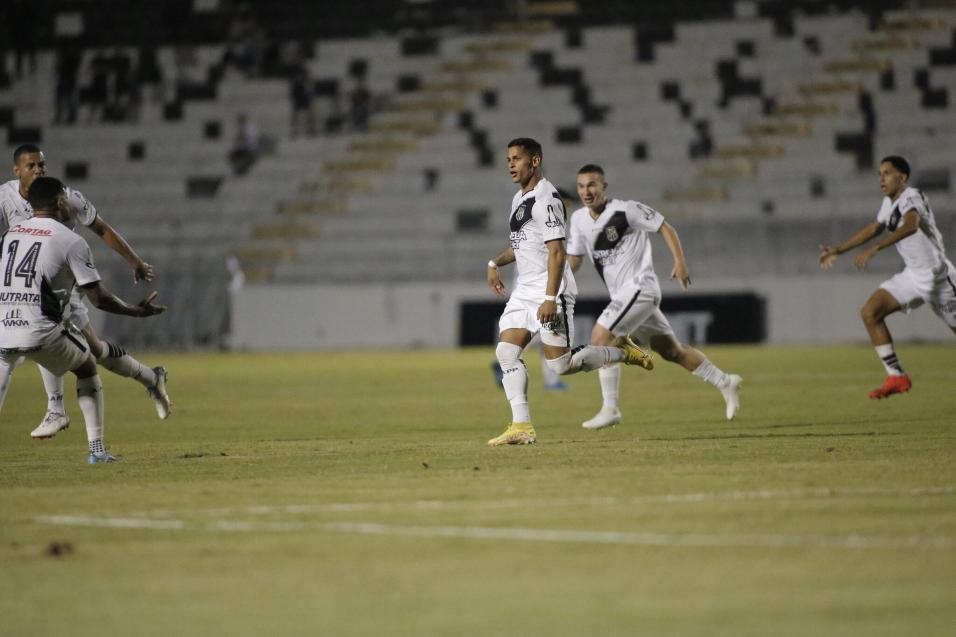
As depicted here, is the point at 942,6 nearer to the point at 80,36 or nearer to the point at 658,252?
the point at 658,252

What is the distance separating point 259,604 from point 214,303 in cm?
3072

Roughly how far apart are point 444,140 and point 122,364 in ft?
94.7

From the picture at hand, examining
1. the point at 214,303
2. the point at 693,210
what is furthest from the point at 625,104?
the point at 214,303

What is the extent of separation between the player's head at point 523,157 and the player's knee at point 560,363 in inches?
54.7

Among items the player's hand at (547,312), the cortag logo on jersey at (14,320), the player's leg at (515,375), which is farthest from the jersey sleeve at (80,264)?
the player's hand at (547,312)

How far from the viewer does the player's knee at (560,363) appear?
36.8ft

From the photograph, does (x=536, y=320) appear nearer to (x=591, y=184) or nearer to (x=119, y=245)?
(x=591, y=184)

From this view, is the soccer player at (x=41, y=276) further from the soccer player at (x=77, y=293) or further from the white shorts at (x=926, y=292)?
the white shorts at (x=926, y=292)

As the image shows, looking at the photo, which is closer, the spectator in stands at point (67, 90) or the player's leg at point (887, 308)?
the player's leg at point (887, 308)

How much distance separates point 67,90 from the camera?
139 feet

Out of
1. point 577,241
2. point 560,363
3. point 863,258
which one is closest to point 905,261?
point 863,258

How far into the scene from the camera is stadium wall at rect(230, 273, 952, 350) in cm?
3269

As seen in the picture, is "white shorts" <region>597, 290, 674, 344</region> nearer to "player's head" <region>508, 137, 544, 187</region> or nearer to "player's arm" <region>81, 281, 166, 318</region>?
"player's head" <region>508, 137, 544, 187</region>

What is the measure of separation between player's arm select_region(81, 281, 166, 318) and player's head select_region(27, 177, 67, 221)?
0.58 m
